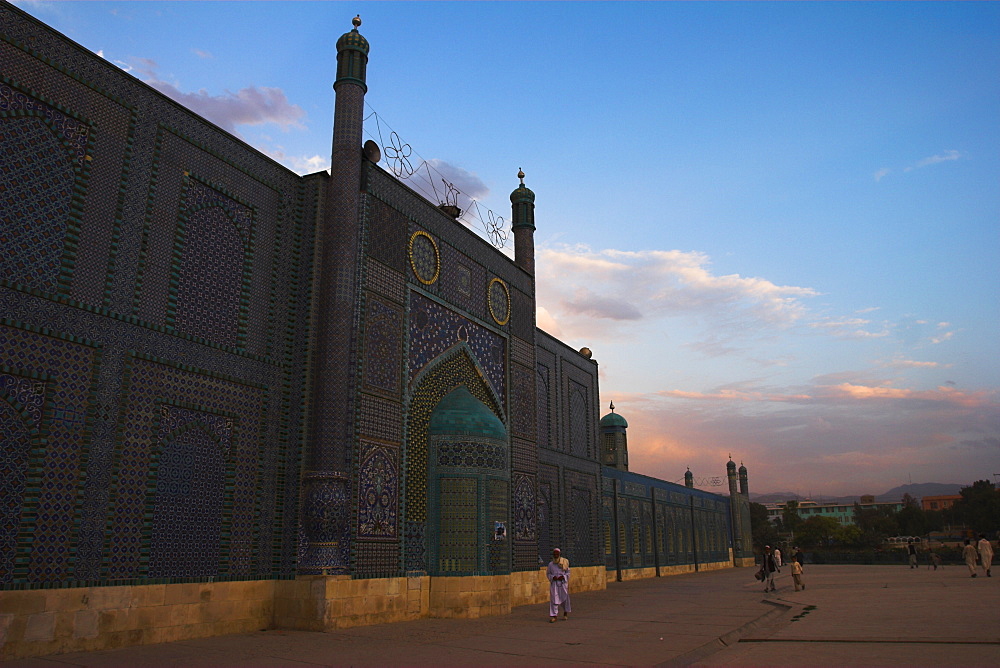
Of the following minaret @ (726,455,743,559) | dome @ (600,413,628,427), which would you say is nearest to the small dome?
dome @ (600,413,628,427)

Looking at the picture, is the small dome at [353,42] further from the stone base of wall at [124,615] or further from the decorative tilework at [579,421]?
the decorative tilework at [579,421]

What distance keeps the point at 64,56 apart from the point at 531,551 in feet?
38.5

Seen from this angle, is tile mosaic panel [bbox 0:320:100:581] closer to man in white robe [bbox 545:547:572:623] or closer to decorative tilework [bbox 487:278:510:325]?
man in white robe [bbox 545:547:572:623]

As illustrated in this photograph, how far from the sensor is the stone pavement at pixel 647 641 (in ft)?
24.2

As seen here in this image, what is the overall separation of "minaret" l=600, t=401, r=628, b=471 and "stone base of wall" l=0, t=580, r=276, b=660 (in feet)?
83.4

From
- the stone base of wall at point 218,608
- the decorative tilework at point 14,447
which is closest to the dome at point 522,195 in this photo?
the stone base of wall at point 218,608

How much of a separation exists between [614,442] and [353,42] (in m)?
25.5

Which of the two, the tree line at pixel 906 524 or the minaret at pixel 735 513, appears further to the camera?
the tree line at pixel 906 524

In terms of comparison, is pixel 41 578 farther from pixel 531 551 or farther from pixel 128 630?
pixel 531 551

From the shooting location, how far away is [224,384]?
396 inches

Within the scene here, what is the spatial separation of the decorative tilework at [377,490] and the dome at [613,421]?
23.9m

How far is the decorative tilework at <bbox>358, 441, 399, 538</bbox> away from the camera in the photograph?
1112 centimetres

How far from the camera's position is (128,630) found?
27.5ft

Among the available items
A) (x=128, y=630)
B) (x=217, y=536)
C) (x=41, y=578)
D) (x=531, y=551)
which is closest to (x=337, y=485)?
(x=217, y=536)
